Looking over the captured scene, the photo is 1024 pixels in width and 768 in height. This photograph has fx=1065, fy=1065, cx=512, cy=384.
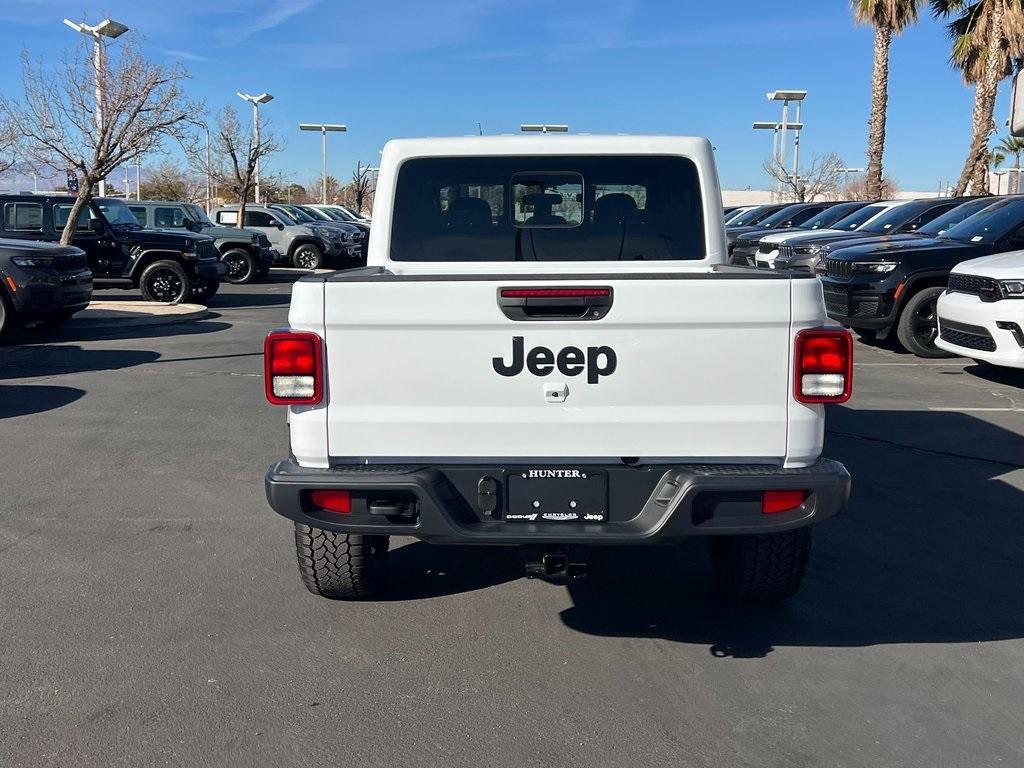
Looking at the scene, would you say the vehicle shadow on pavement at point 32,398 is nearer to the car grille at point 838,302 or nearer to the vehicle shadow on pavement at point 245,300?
the vehicle shadow on pavement at point 245,300

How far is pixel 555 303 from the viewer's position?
12.4 ft

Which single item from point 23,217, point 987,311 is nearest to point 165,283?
point 23,217

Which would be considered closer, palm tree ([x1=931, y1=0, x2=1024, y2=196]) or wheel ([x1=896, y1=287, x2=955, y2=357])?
wheel ([x1=896, y1=287, x2=955, y2=357])

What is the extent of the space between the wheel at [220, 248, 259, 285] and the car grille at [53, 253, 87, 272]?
30.0 feet

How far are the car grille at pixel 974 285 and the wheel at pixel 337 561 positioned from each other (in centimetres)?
722

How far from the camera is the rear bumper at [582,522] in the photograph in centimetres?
377

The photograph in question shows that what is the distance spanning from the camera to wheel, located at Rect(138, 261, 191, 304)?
17.3m

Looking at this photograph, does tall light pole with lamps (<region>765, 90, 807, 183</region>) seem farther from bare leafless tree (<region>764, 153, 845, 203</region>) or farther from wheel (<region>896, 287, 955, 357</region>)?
wheel (<region>896, 287, 955, 357</region>)

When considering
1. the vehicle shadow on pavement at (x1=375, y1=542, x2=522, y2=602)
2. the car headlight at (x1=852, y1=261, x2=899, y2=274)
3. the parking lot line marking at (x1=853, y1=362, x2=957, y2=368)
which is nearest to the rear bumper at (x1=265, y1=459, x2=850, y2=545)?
the vehicle shadow on pavement at (x1=375, y1=542, x2=522, y2=602)

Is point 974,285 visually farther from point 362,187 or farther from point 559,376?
point 362,187

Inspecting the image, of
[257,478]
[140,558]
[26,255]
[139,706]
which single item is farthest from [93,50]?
[139,706]

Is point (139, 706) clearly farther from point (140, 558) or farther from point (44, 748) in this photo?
point (140, 558)

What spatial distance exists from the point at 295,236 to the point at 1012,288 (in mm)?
19316

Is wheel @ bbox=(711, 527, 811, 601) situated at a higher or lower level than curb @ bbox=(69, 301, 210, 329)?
lower
